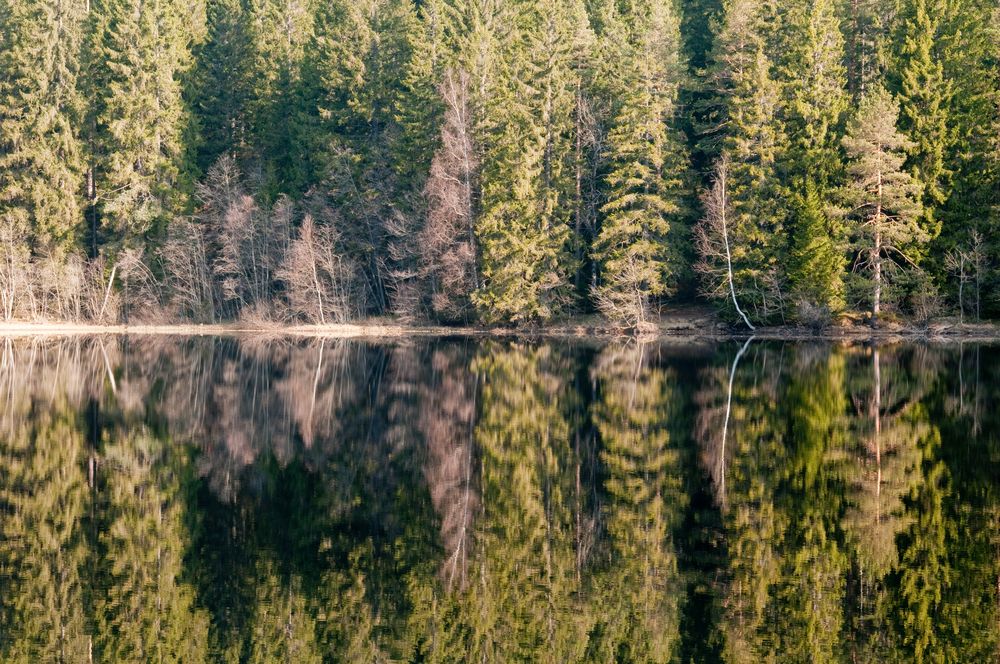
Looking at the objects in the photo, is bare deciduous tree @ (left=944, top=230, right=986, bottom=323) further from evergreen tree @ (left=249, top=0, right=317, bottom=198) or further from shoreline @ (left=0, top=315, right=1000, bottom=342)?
evergreen tree @ (left=249, top=0, right=317, bottom=198)

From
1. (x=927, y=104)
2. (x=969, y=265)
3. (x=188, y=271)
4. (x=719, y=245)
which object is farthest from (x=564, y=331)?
(x=188, y=271)

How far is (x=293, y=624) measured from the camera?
1124cm

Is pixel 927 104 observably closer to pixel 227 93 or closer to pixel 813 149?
pixel 813 149

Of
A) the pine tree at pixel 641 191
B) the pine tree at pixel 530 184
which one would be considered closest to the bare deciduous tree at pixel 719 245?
the pine tree at pixel 641 191

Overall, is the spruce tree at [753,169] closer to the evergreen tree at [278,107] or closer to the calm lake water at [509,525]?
the calm lake water at [509,525]

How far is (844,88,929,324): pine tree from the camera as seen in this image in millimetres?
49281

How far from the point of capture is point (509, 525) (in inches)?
587

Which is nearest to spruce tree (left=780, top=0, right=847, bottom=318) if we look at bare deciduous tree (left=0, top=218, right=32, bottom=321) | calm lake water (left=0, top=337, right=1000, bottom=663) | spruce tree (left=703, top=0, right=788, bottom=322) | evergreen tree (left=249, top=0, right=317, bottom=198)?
spruce tree (left=703, top=0, right=788, bottom=322)

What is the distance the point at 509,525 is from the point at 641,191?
4390 cm

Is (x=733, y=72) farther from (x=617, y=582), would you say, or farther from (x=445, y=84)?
(x=617, y=582)

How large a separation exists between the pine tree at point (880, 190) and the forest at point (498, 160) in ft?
0.45

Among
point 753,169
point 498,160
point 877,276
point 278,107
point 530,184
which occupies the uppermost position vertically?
point 278,107

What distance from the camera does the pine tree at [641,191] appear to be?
53.6m

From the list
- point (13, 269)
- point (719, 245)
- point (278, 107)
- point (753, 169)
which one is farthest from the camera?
point (278, 107)
